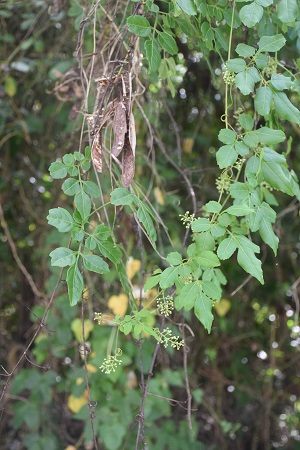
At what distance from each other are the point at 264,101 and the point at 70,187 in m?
0.32

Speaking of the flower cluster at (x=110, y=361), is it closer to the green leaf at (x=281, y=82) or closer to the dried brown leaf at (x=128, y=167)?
the dried brown leaf at (x=128, y=167)

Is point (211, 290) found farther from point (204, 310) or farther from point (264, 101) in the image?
point (264, 101)

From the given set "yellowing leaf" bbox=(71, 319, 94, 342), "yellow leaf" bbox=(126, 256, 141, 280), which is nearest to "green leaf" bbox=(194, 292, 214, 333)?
"yellow leaf" bbox=(126, 256, 141, 280)

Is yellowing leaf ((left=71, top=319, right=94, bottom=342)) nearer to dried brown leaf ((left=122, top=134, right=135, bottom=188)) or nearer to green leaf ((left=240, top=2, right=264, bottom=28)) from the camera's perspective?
dried brown leaf ((left=122, top=134, right=135, bottom=188))

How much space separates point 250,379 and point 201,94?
1.05 m

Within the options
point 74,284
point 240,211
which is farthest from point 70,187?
point 240,211

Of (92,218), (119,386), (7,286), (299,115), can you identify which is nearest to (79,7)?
(92,218)

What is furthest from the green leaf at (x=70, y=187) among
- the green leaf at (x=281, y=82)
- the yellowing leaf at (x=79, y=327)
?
the yellowing leaf at (x=79, y=327)

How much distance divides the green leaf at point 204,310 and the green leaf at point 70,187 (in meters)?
0.25

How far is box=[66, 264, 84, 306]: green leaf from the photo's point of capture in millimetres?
966

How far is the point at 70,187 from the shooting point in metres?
1.04

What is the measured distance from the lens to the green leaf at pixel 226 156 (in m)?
1.00

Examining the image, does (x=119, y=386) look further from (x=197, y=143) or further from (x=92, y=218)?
(x=197, y=143)

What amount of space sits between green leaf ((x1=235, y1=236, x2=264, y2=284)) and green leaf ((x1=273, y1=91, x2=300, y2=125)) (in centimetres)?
20
